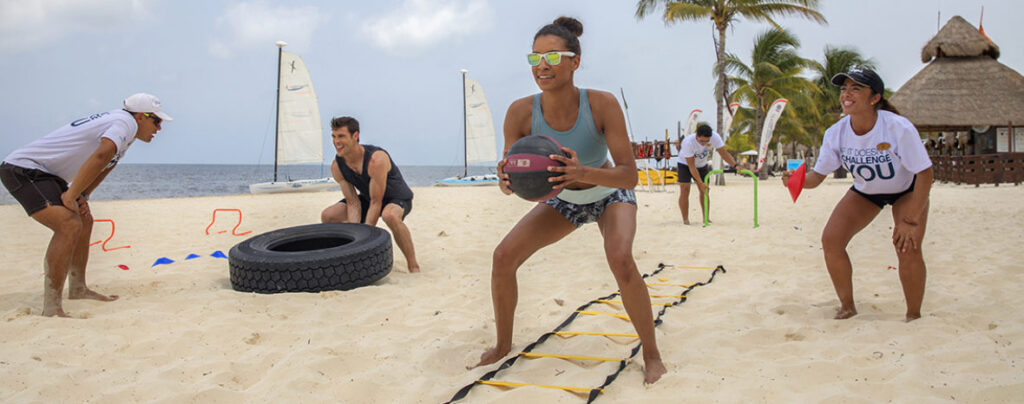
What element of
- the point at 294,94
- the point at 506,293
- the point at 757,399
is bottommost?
the point at 757,399

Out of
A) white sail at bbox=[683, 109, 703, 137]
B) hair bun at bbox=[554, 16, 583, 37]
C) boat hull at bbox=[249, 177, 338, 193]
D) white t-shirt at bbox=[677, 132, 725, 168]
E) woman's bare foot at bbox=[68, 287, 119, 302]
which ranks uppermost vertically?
white sail at bbox=[683, 109, 703, 137]

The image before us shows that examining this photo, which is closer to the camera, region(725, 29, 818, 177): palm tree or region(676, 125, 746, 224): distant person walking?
region(676, 125, 746, 224): distant person walking

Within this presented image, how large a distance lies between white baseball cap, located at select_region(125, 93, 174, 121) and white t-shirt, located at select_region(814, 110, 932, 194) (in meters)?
4.60

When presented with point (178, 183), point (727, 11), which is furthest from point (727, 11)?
point (178, 183)

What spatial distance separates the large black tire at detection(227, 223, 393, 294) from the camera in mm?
4191

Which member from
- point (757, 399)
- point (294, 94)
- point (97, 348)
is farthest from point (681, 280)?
point (294, 94)

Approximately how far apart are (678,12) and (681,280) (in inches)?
775

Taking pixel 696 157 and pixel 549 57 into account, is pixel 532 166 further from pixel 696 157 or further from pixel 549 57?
pixel 696 157

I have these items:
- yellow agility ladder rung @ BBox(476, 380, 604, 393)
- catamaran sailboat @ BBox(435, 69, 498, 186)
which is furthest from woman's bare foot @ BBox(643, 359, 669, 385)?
catamaran sailboat @ BBox(435, 69, 498, 186)

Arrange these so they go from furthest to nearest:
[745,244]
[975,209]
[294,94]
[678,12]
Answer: [294,94], [678,12], [975,209], [745,244]

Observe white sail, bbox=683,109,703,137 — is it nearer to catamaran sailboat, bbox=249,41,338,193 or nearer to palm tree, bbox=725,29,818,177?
palm tree, bbox=725,29,818,177

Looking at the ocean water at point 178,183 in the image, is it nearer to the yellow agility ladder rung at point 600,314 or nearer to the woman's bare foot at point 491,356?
the yellow agility ladder rung at point 600,314

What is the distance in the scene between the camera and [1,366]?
2734 millimetres

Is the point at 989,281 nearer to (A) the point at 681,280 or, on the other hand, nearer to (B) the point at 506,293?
(A) the point at 681,280
